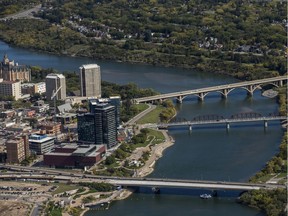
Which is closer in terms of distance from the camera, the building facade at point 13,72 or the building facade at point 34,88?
the building facade at point 34,88

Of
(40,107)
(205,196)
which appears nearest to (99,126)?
(205,196)

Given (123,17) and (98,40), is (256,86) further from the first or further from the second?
(123,17)

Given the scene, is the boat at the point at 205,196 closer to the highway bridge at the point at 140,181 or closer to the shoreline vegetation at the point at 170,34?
the highway bridge at the point at 140,181

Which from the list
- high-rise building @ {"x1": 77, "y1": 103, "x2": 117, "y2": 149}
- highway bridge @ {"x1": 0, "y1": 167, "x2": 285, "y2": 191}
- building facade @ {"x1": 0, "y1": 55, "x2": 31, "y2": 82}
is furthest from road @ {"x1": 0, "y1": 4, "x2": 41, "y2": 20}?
highway bridge @ {"x1": 0, "y1": 167, "x2": 285, "y2": 191}

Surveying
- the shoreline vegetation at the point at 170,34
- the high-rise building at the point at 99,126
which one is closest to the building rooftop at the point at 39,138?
the high-rise building at the point at 99,126

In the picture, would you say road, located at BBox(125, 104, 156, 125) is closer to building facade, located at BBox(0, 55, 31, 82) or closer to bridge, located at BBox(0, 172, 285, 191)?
bridge, located at BBox(0, 172, 285, 191)
